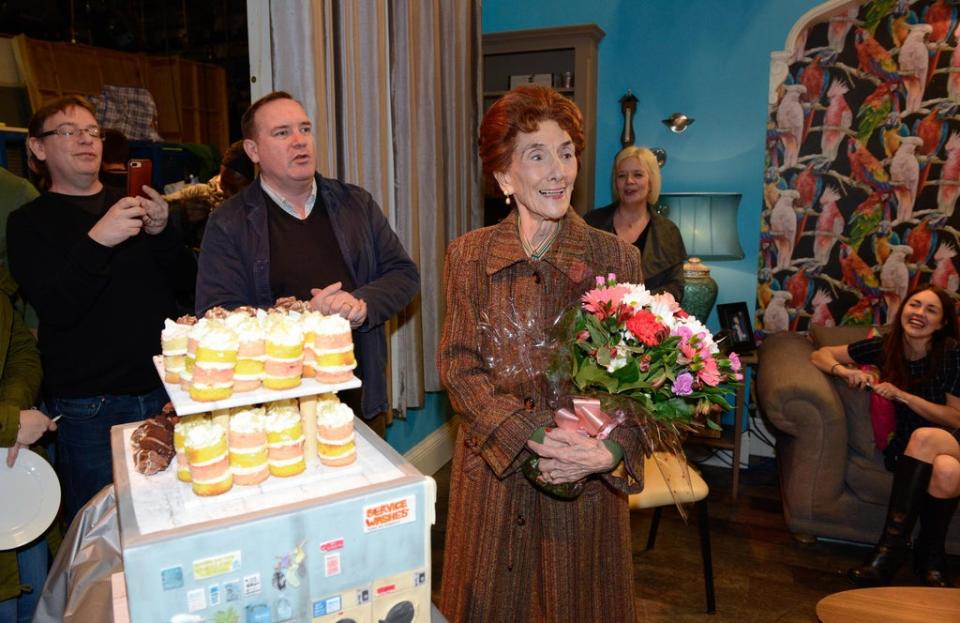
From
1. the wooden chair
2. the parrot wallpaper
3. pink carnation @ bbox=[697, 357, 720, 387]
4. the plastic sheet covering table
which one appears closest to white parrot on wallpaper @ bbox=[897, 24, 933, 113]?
the parrot wallpaper

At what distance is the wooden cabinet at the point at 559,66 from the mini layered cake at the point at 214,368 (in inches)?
120

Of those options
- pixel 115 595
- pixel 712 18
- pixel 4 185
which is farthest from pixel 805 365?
pixel 4 185

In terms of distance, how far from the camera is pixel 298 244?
6.26 feet

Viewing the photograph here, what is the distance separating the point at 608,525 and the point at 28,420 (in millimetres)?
1607

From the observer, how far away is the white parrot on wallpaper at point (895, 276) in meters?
3.84

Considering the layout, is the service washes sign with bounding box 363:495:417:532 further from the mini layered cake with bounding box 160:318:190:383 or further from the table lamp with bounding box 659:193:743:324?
the table lamp with bounding box 659:193:743:324

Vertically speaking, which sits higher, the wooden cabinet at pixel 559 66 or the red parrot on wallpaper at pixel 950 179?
the wooden cabinet at pixel 559 66

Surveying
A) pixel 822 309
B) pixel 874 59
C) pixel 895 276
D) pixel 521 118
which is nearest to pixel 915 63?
pixel 874 59

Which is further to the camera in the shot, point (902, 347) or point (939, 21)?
point (939, 21)

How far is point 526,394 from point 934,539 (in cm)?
241

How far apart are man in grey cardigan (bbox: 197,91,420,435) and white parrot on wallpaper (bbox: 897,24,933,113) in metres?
3.28

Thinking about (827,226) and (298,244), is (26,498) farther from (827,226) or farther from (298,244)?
(827,226)

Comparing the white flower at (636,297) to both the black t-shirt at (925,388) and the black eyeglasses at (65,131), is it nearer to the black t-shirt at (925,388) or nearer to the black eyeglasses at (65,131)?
the black eyeglasses at (65,131)

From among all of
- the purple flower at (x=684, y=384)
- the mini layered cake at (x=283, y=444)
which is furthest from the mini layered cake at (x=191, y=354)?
the purple flower at (x=684, y=384)
